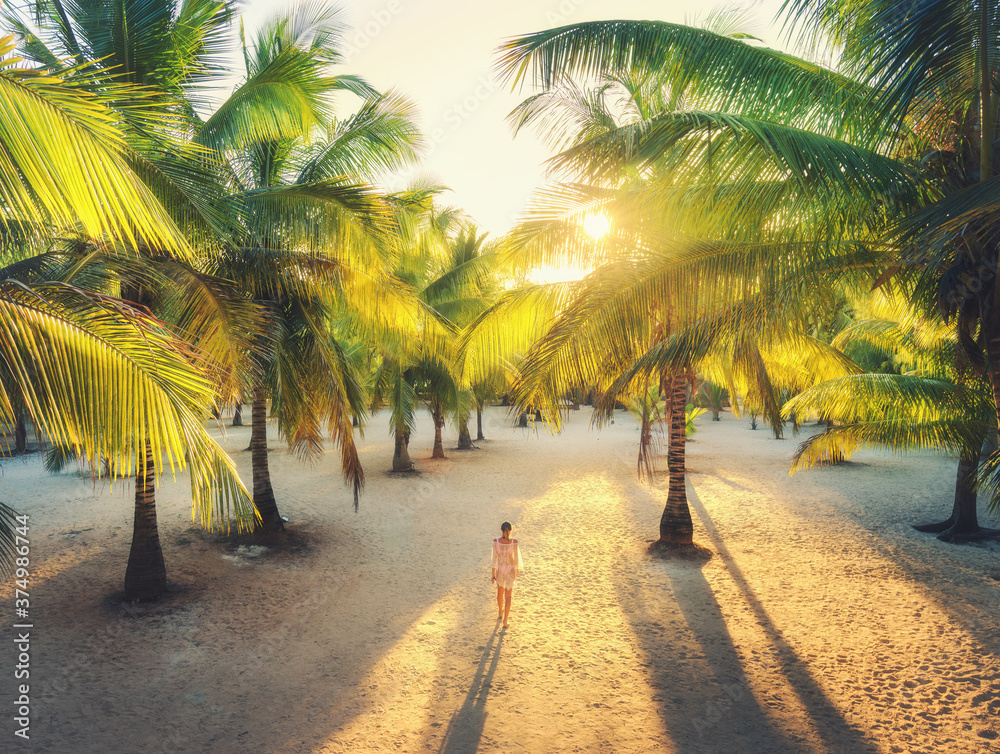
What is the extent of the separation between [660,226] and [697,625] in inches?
194

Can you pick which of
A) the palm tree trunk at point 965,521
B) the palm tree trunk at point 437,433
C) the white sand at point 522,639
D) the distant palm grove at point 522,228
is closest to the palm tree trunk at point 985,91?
the distant palm grove at point 522,228

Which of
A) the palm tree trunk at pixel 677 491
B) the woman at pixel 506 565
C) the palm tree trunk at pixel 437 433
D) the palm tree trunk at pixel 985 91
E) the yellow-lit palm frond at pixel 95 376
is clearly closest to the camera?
the yellow-lit palm frond at pixel 95 376

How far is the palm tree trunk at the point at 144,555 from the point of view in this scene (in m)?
6.87

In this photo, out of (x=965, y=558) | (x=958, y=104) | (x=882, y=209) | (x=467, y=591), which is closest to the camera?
(x=958, y=104)

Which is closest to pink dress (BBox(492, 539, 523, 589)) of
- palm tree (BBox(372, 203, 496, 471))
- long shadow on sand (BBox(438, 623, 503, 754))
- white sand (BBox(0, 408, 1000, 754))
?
white sand (BBox(0, 408, 1000, 754))

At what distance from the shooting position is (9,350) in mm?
2754

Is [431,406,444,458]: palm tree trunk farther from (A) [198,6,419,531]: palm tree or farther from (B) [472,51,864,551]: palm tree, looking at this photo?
(B) [472,51,864,551]: palm tree

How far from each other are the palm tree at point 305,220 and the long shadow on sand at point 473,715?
3.36 m

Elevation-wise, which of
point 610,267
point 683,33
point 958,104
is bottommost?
point 610,267

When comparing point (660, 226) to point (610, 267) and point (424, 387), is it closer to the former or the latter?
point (610, 267)

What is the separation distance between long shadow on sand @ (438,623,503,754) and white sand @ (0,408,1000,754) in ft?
0.08

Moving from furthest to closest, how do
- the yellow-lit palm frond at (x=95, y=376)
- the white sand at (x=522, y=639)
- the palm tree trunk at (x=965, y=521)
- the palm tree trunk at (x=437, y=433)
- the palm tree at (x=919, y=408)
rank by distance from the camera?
the palm tree trunk at (x=437, y=433) < the palm tree trunk at (x=965, y=521) < the palm tree at (x=919, y=408) < the white sand at (x=522, y=639) < the yellow-lit palm frond at (x=95, y=376)

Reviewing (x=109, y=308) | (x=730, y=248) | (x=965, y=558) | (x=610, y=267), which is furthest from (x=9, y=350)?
(x=965, y=558)

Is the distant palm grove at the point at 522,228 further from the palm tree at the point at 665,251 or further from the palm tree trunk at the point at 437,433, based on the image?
the palm tree trunk at the point at 437,433
